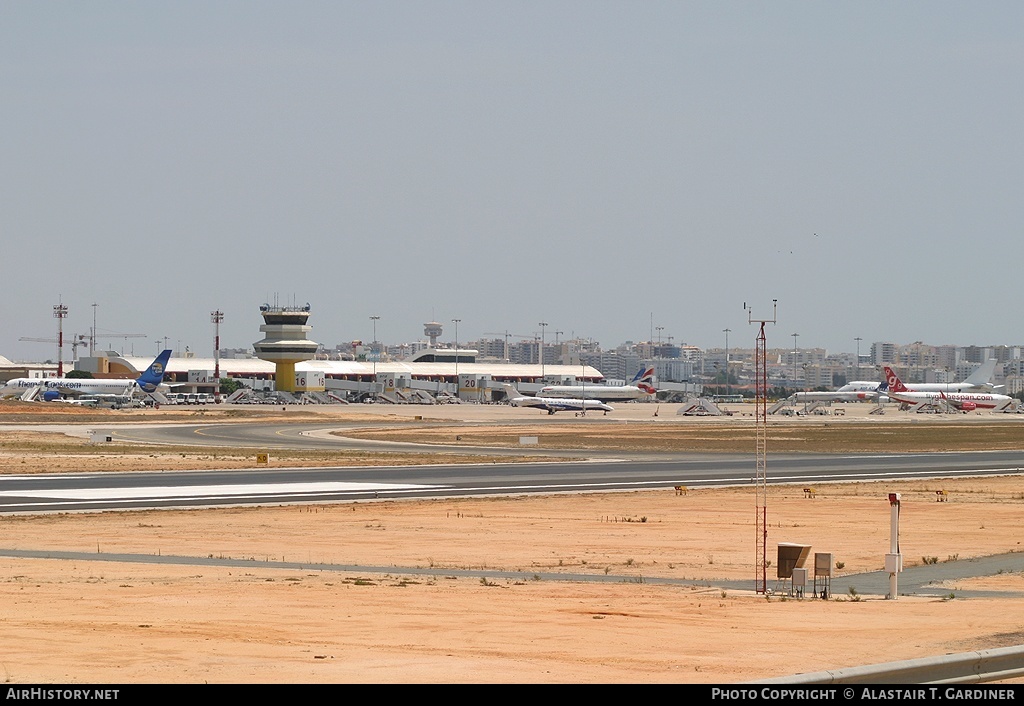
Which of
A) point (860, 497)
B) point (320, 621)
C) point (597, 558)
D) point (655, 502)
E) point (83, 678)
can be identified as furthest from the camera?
point (860, 497)

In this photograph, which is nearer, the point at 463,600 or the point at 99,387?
the point at 463,600

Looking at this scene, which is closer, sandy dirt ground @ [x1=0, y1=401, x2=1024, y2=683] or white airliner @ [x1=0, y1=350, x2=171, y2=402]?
sandy dirt ground @ [x1=0, y1=401, x2=1024, y2=683]

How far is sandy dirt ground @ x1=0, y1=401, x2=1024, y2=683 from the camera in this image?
15266 mm

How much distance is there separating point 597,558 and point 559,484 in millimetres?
25403

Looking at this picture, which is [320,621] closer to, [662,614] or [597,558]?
[662,614]

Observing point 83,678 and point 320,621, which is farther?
point 320,621

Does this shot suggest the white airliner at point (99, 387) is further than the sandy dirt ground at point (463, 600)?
Yes

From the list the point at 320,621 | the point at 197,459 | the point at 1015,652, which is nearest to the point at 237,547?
the point at 320,621

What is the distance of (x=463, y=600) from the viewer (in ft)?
71.7

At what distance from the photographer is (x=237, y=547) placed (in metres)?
32.4

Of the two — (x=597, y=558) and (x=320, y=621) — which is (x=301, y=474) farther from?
(x=320, y=621)

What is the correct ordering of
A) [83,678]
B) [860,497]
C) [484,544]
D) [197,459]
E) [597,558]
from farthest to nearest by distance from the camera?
1. [197,459]
2. [860,497]
3. [484,544]
4. [597,558]
5. [83,678]

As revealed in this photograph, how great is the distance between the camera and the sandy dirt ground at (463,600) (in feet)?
50.1

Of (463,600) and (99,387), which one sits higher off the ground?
(463,600)
